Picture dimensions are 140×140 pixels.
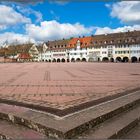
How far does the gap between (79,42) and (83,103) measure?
93623 mm

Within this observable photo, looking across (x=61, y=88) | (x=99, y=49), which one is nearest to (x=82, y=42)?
(x=99, y=49)

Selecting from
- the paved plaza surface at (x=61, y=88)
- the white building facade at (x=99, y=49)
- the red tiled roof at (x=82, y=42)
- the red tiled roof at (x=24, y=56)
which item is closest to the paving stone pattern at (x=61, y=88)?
the paved plaza surface at (x=61, y=88)

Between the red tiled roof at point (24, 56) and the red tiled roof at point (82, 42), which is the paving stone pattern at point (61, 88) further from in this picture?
the red tiled roof at point (24, 56)

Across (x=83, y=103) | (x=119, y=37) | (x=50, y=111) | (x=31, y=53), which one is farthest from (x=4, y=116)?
(x=31, y=53)

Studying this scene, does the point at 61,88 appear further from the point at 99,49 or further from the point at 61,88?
the point at 99,49

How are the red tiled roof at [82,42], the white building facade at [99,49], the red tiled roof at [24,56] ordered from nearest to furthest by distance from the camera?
1. the white building facade at [99,49]
2. the red tiled roof at [82,42]
3. the red tiled roof at [24,56]

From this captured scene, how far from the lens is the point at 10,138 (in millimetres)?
3496

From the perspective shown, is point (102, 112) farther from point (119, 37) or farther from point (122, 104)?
point (119, 37)

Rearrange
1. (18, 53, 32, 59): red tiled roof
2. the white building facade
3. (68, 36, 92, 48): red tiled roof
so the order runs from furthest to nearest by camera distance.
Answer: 1. (18, 53, 32, 59): red tiled roof
2. (68, 36, 92, 48): red tiled roof
3. the white building facade

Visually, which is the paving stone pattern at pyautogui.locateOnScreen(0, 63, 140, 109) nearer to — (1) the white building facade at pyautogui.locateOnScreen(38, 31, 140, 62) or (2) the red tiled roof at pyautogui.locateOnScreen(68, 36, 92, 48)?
(1) the white building facade at pyautogui.locateOnScreen(38, 31, 140, 62)

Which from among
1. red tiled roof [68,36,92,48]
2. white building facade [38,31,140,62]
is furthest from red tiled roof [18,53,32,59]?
red tiled roof [68,36,92,48]

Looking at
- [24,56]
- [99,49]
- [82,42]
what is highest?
[82,42]

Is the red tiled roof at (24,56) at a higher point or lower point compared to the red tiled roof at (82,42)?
lower

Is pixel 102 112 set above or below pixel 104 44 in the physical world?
below
